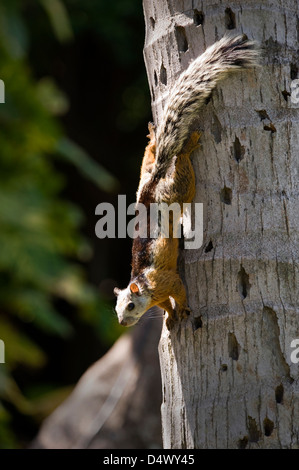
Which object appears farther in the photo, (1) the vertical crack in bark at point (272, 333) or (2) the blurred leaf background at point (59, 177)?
(2) the blurred leaf background at point (59, 177)

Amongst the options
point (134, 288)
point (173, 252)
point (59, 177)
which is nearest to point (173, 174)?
point (173, 252)

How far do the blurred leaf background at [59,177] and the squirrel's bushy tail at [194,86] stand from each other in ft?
2.36

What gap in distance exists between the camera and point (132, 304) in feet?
7.07

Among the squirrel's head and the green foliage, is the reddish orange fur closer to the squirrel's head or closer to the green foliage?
the squirrel's head

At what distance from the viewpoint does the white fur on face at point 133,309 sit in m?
2.15

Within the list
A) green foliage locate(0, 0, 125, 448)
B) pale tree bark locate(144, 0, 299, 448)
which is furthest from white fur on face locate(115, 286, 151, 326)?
green foliage locate(0, 0, 125, 448)

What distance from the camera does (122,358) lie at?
4.79 metres

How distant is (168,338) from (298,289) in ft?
1.61

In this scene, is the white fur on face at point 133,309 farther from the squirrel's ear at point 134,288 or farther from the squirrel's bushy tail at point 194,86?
the squirrel's bushy tail at point 194,86

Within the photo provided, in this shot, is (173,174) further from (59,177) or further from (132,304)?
(59,177)

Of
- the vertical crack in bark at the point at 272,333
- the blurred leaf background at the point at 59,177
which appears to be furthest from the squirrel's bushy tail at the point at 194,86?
the blurred leaf background at the point at 59,177

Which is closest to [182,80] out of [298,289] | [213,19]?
[213,19]

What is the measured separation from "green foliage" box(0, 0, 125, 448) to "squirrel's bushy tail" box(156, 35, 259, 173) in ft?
9.92
